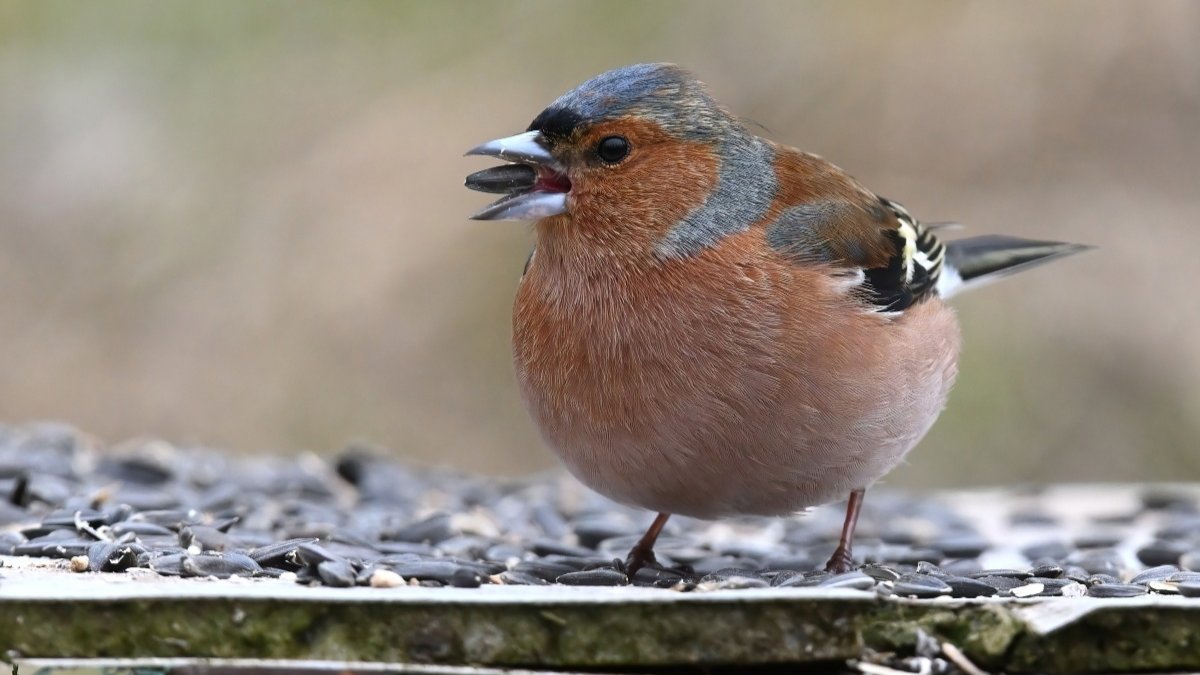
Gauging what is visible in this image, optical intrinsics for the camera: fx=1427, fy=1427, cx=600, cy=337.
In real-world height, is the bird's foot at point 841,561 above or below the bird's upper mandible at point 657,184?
below

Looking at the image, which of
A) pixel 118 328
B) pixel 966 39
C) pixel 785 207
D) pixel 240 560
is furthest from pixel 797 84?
pixel 240 560

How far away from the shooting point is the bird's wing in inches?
175

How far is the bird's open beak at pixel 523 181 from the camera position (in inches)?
168

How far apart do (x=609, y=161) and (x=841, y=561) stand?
147cm

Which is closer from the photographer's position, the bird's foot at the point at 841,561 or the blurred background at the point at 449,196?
the bird's foot at the point at 841,561

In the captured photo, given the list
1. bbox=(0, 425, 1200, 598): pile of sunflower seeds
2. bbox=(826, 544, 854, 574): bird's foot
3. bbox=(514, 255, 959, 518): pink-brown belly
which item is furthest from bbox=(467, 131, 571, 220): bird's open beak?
bbox=(826, 544, 854, 574): bird's foot

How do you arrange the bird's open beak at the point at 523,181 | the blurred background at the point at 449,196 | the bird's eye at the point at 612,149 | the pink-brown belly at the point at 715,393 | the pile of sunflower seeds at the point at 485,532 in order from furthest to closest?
the blurred background at the point at 449,196 → the bird's eye at the point at 612,149 → the bird's open beak at the point at 523,181 → the pink-brown belly at the point at 715,393 → the pile of sunflower seeds at the point at 485,532

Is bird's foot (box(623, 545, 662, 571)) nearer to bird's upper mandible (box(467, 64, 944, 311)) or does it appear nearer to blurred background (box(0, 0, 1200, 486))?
bird's upper mandible (box(467, 64, 944, 311))

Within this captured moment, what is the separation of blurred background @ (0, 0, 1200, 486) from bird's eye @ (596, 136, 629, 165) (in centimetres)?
518

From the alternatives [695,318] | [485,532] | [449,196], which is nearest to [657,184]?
[695,318]

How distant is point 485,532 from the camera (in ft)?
17.3

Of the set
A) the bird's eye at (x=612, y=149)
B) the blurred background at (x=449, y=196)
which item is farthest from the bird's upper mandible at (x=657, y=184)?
the blurred background at (x=449, y=196)

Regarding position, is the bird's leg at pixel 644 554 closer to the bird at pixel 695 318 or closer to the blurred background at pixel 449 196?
the bird at pixel 695 318

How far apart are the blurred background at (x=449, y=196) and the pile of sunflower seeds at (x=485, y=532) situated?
8.93 feet
